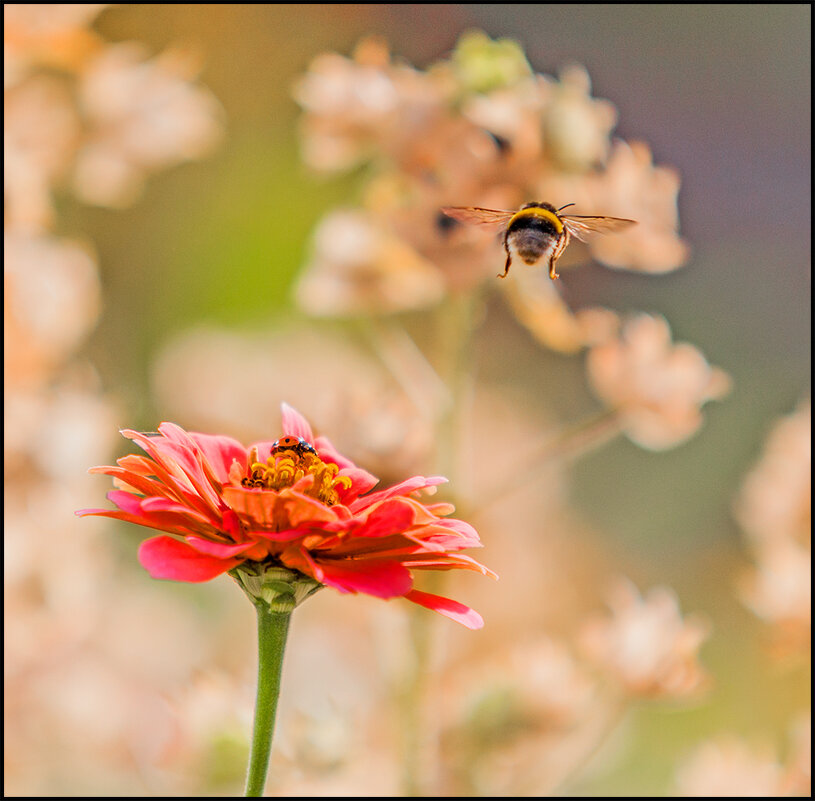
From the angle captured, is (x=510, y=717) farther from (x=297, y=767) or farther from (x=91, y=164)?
(x=91, y=164)

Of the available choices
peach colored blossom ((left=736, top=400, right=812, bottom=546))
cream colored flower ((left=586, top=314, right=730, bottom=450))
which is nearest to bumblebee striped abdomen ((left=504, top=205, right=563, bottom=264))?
cream colored flower ((left=586, top=314, right=730, bottom=450))

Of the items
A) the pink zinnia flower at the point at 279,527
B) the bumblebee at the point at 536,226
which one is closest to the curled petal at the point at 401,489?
the pink zinnia flower at the point at 279,527

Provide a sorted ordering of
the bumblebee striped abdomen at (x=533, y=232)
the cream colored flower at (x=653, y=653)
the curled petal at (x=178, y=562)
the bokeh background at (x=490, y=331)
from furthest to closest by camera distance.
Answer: the bokeh background at (x=490, y=331), the cream colored flower at (x=653, y=653), the bumblebee striped abdomen at (x=533, y=232), the curled petal at (x=178, y=562)

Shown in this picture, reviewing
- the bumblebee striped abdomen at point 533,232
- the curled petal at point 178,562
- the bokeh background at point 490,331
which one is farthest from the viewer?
the bokeh background at point 490,331

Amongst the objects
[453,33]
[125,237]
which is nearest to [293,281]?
[125,237]

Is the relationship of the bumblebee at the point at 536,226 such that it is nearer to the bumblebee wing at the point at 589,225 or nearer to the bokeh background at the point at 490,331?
the bumblebee wing at the point at 589,225

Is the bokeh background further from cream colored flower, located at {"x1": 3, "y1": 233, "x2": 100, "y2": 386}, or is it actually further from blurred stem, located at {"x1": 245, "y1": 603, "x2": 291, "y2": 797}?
blurred stem, located at {"x1": 245, "y1": 603, "x2": 291, "y2": 797}
